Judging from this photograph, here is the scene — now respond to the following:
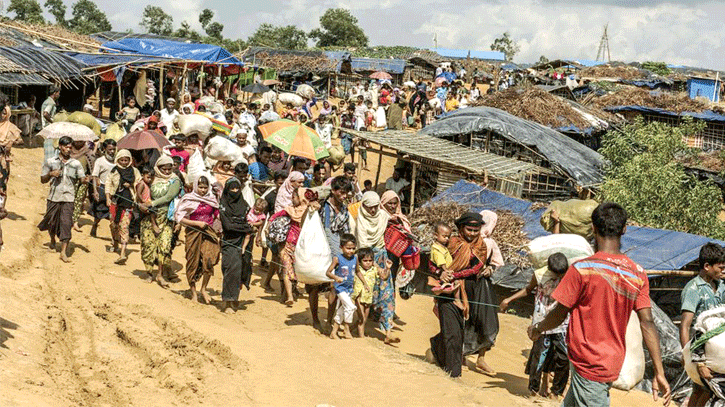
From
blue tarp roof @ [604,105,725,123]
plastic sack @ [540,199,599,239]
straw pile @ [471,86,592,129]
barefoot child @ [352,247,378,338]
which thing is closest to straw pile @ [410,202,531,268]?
plastic sack @ [540,199,599,239]

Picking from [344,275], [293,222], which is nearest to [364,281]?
[344,275]

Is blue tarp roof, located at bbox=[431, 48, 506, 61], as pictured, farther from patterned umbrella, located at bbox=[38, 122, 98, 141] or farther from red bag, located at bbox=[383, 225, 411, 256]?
red bag, located at bbox=[383, 225, 411, 256]

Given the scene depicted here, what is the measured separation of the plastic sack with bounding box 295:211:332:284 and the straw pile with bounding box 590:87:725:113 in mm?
23651

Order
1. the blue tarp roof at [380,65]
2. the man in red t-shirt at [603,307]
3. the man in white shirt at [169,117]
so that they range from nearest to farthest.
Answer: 1. the man in red t-shirt at [603,307]
2. the man in white shirt at [169,117]
3. the blue tarp roof at [380,65]

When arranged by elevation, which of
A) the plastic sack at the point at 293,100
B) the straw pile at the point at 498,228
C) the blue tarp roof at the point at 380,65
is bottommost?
the straw pile at the point at 498,228

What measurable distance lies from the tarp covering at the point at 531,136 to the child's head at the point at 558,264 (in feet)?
42.2

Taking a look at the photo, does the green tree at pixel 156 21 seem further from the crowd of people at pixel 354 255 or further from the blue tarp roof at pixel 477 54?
the crowd of people at pixel 354 255

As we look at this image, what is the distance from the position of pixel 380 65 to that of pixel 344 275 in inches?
1400

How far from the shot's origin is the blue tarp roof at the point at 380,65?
4281 cm

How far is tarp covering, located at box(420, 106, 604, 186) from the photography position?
19.3 m

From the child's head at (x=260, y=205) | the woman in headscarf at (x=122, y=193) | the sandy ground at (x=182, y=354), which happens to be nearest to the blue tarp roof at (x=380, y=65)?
the woman in headscarf at (x=122, y=193)

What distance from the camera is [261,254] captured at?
1238 centimetres

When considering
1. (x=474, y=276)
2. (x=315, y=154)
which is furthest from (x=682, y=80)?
(x=474, y=276)

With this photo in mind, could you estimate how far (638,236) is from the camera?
1217 centimetres
